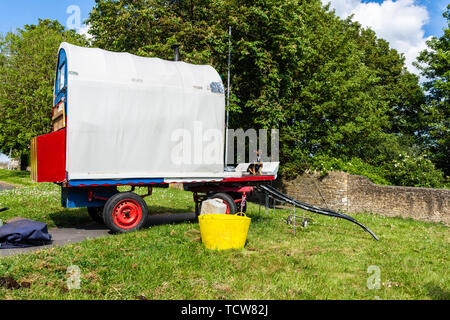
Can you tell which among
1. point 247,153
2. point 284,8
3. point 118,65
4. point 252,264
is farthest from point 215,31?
point 252,264

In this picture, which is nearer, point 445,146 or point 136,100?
point 136,100

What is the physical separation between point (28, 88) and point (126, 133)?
23.8 metres

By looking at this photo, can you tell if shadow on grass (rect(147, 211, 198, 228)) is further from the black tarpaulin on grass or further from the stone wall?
the stone wall

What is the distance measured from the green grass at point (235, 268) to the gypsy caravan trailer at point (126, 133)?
1275mm

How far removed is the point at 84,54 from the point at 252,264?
19.7 ft

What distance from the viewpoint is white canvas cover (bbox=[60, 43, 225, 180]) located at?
27.5 feet

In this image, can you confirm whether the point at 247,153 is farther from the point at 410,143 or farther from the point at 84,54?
the point at 84,54

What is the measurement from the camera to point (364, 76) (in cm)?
2478

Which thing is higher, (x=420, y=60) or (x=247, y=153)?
(x=420, y=60)

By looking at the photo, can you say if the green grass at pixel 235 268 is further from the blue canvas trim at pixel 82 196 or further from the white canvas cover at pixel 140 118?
the white canvas cover at pixel 140 118

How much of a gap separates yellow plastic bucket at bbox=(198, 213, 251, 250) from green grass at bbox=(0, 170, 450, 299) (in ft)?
0.65

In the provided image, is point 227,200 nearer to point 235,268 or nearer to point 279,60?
point 235,268

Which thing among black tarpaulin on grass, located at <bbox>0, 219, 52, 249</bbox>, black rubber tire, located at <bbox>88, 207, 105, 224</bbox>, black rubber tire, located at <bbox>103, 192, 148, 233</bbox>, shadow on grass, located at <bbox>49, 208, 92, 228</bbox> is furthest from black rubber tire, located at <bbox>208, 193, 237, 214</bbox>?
black tarpaulin on grass, located at <bbox>0, 219, 52, 249</bbox>

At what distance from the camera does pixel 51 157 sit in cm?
864
